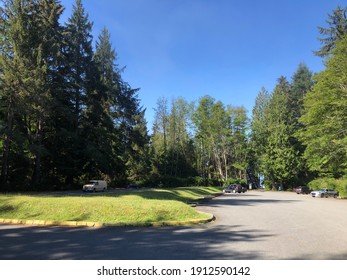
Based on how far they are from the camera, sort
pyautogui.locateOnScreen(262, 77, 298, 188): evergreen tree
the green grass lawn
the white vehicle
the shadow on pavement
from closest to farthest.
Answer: the shadow on pavement, the green grass lawn, the white vehicle, pyautogui.locateOnScreen(262, 77, 298, 188): evergreen tree

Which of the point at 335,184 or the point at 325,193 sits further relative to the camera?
the point at 335,184

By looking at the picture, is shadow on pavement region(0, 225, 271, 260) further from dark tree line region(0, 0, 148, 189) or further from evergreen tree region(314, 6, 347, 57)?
evergreen tree region(314, 6, 347, 57)

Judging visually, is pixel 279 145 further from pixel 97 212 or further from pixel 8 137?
pixel 97 212

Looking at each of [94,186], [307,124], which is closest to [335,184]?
[307,124]

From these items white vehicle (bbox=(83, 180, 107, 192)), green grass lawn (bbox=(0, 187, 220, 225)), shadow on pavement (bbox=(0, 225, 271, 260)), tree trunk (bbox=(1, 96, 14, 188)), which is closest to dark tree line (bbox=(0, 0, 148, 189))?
tree trunk (bbox=(1, 96, 14, 188))

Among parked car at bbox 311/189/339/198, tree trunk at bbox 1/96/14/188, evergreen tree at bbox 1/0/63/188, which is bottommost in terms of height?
parked car at bbox 311/189/339/198

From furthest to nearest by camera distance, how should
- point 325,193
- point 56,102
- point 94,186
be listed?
point 325,193 < point 94,186 < point 56,102

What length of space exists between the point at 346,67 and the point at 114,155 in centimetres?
3563

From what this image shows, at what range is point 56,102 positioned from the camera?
121 feet

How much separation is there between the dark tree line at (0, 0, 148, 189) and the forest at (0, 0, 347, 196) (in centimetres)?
16

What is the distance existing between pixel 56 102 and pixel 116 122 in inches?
802

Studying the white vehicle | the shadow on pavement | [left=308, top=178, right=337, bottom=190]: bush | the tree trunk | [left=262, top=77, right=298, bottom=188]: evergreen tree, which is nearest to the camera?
the shadow on pavement

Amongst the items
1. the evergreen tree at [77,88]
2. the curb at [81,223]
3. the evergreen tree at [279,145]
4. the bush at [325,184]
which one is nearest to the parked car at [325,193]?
the bush at [325,184]

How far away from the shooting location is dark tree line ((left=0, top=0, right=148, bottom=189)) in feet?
102
